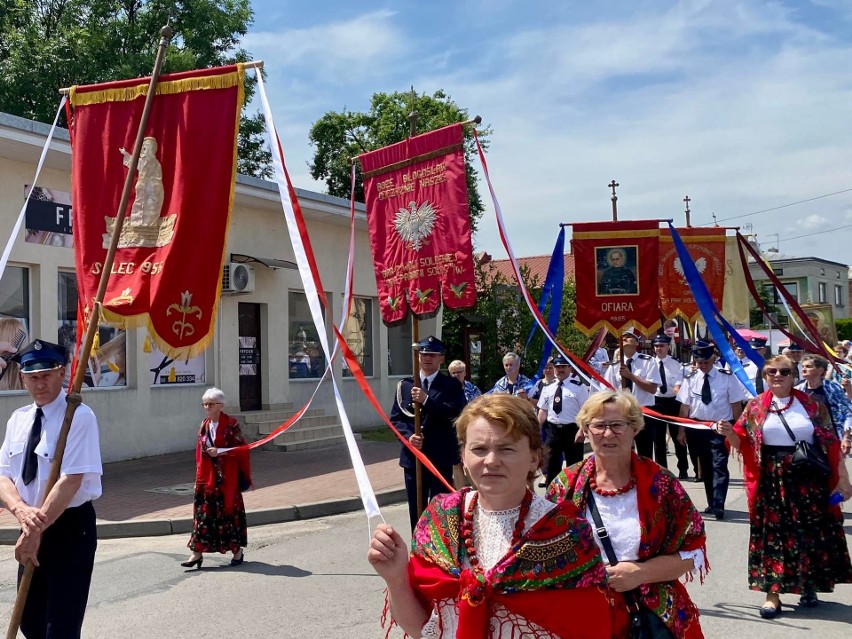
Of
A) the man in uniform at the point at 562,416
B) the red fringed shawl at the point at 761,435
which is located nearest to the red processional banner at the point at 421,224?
the red fringed shawl at the point at 761,435

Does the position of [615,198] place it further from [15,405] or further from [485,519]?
[485,519]

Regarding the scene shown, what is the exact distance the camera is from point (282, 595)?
664 centimetres

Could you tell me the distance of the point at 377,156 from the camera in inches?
285

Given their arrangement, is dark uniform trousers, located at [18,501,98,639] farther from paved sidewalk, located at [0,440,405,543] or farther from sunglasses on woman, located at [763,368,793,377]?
paved sidewalk, located at [0,440,405,543]

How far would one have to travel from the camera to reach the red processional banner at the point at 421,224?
6637 millimetres

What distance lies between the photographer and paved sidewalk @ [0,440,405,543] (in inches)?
374

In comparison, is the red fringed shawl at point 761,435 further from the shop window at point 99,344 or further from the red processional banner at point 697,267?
the shop window at point 99,344

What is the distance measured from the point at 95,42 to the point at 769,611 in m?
21.3

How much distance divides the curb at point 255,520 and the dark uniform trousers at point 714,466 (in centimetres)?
396

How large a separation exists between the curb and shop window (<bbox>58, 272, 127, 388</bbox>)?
14.1 ft

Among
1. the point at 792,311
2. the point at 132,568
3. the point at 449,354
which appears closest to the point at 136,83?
the point at 132,568

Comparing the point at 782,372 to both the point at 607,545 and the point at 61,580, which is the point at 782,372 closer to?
the point at 607,545

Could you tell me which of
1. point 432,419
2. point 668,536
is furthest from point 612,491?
point 432,419

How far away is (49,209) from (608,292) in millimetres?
8346
